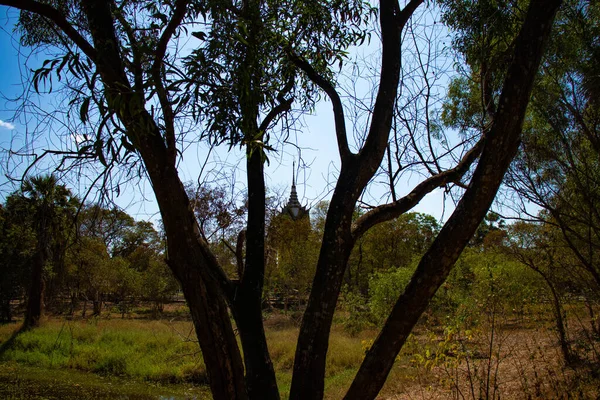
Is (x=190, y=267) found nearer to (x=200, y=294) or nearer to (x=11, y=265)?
(x=200, y=294)

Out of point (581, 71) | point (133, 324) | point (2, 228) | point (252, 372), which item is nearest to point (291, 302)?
point (133, 324)

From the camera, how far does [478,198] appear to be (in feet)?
7.59

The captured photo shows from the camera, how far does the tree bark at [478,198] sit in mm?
2266

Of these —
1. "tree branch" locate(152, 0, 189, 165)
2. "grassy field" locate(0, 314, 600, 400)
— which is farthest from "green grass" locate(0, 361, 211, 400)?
"tree branch" locate(152, 0, 189, 165)

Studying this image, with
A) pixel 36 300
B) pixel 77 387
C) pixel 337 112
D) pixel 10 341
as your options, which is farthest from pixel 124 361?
pixel 337 112

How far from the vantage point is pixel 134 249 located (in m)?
34.2

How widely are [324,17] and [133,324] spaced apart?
17095 millimetres

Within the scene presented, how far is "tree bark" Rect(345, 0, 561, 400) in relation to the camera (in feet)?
7.43

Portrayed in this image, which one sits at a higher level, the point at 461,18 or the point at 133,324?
the point at 461,18

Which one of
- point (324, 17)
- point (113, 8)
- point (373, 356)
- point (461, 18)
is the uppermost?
point (461, 18)

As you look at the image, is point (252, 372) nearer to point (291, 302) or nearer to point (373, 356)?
point (373, 356)

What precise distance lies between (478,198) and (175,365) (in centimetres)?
1214

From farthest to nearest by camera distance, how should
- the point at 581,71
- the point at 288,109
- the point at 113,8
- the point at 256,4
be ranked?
1. the point at 581,71
2. the point at 288,109
3. the point at 256,4
4. the point at 113,8

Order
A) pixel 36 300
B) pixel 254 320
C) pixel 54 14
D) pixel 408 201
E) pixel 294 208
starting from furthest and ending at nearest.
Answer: pixel 36 300 → pixel 294 208 → pixel 408 201 → pixel 254 320 → pixel 54 14
